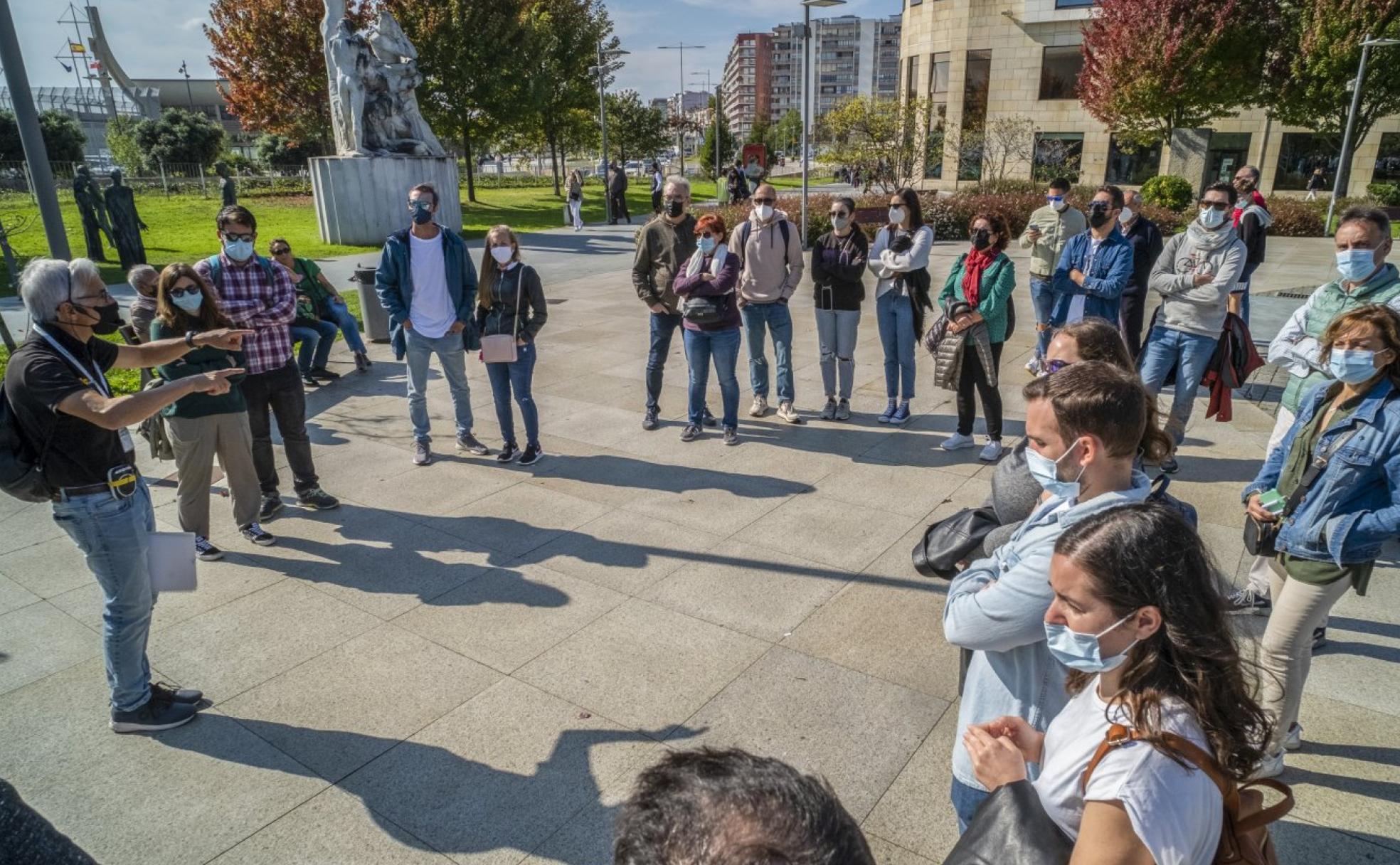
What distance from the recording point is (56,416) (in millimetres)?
3498

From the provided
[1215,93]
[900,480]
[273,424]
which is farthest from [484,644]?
[1215,93]

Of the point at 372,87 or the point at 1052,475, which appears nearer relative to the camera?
the point at 1052,475

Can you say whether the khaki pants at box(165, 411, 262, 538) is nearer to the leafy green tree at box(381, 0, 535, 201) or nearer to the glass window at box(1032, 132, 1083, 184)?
the leafy green tree at box(381, 0, 535, 201)

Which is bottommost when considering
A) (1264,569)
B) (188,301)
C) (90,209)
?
(1264,569)

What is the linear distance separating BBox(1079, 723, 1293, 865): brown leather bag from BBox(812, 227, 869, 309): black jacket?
590cm

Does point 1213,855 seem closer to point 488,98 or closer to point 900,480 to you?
point 900,480

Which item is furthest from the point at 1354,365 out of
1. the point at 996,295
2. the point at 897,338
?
the point at 897,338

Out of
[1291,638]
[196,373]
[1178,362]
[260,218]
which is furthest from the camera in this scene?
[260,218]

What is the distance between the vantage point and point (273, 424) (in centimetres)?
816

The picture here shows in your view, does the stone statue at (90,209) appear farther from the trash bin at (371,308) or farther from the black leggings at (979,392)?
→ the black leggings at (979,392)

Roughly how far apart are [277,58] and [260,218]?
1081 cm

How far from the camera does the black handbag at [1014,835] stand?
1641mm

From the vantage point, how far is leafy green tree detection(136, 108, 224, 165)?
1620 inches

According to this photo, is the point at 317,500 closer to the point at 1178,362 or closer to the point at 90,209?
the point at 1178,362
